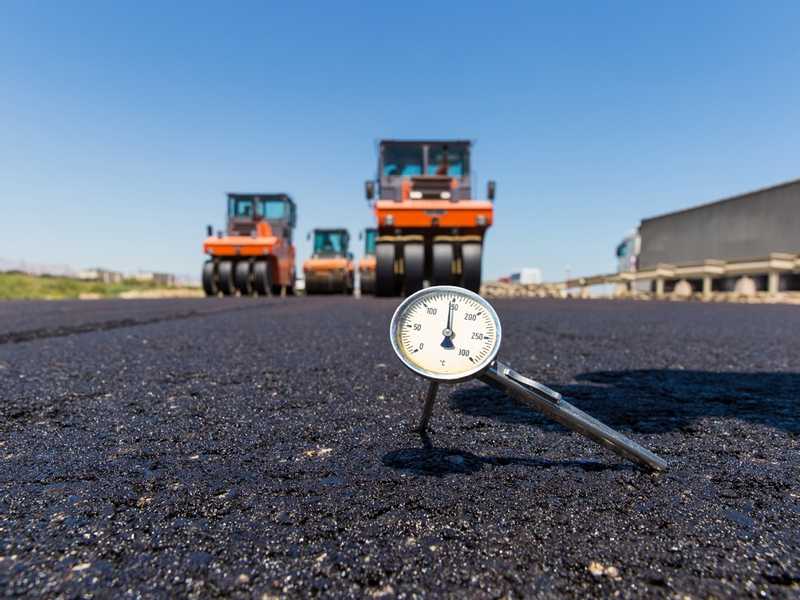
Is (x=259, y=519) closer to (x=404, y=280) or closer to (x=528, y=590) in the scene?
(x=528, y=590)

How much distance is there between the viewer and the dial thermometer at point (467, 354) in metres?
1.23

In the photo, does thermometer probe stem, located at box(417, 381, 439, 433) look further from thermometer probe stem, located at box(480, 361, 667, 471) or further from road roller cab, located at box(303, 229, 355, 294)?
road roller cab, located at box(303, 229, 355, 294)

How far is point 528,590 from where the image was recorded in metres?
0.81

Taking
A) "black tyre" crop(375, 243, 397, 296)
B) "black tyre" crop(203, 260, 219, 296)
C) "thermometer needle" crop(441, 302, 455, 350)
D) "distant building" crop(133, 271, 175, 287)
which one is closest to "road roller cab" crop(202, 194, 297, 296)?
"black tyre" crop(203, 260, 219, 296)

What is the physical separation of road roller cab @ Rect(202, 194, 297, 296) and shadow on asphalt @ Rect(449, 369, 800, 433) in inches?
549

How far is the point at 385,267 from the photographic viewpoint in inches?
397

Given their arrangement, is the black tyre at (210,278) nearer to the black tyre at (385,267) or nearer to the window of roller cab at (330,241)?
the window of roller cab at (330,241)

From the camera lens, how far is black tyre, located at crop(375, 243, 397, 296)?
10031 mm

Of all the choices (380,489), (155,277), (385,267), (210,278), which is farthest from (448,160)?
(155,277)

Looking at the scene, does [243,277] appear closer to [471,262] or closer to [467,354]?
[471,262]

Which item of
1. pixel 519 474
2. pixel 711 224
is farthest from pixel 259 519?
pixel 711 224

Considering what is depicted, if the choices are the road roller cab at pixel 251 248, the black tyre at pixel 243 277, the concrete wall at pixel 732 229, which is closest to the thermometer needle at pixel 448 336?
the road roller cab at pixel 251 248

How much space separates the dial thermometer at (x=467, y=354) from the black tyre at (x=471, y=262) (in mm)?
8422

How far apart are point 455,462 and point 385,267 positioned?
8.80 meters
